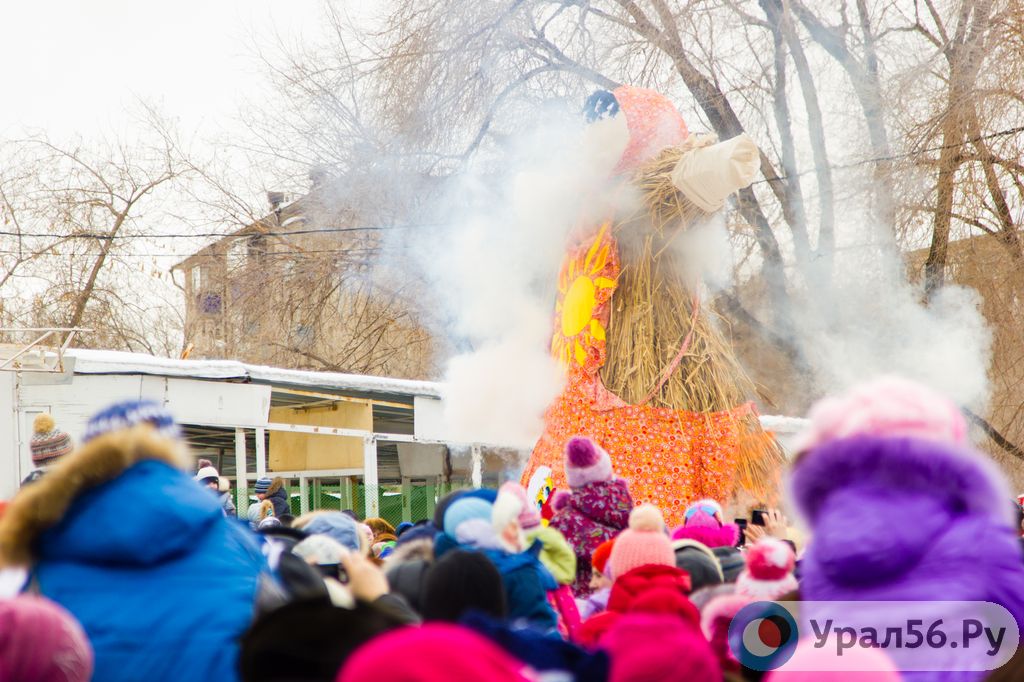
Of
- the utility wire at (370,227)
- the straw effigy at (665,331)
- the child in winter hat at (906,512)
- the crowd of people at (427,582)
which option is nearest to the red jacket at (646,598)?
the crowd of people at (427,582)

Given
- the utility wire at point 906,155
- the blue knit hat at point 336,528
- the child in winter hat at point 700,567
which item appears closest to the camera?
the child in winter hat at point 700,567

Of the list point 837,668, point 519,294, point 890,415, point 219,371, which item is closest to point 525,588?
point 890,415

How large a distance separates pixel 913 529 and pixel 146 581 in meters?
1.63

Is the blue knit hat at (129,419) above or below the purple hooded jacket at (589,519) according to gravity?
above

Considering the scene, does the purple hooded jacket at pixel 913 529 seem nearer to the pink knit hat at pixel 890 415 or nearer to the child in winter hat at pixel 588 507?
the pink knit hat at pixel 890 415

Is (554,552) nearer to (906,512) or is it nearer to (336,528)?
(336,528)

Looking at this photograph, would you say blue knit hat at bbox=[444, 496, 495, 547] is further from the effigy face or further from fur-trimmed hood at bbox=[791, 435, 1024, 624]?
the effigy face

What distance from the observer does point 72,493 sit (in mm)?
2564

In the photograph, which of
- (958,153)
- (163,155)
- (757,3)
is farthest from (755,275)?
(163,155)

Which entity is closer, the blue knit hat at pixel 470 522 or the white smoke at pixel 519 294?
the blue knit hat at pixel 470 522

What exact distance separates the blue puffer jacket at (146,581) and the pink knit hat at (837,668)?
4.12ft

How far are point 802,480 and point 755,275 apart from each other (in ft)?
43.2

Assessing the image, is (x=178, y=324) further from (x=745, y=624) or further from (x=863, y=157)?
(x=745, y=624)

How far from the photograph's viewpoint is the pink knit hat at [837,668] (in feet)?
5.68
